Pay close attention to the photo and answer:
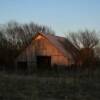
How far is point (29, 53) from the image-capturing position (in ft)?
130

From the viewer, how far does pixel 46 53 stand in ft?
129

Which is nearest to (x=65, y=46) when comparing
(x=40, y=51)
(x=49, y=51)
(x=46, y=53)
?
(x=49, y=51)

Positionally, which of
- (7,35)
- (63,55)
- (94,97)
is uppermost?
(7,35)

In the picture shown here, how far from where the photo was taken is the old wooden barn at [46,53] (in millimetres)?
37844

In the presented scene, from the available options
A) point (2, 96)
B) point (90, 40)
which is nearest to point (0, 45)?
point (90, 40)

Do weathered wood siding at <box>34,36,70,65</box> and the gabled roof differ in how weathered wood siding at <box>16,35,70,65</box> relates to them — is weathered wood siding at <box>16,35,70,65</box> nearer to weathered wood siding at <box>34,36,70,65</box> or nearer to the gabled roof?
weathered wood siding at <box>34,36,70,65</box>

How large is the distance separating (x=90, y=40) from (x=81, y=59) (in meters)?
3.93

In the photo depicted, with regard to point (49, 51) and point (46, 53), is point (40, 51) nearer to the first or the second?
point (46, 53)

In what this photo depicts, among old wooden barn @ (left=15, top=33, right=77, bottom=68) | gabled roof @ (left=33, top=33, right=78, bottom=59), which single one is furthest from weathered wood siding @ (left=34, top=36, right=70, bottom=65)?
gabled roof @ (left=33, top=33, right=78, bottom=59)

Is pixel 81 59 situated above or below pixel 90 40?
below

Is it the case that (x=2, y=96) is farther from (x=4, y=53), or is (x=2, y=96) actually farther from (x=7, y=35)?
(x=7, y=35)

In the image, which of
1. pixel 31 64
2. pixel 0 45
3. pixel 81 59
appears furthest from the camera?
pixel 0 45

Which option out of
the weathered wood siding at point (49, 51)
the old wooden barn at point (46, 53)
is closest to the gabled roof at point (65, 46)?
the old wooden barn at point (46, 53)

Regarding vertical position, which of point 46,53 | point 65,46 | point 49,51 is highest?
point 65,46
